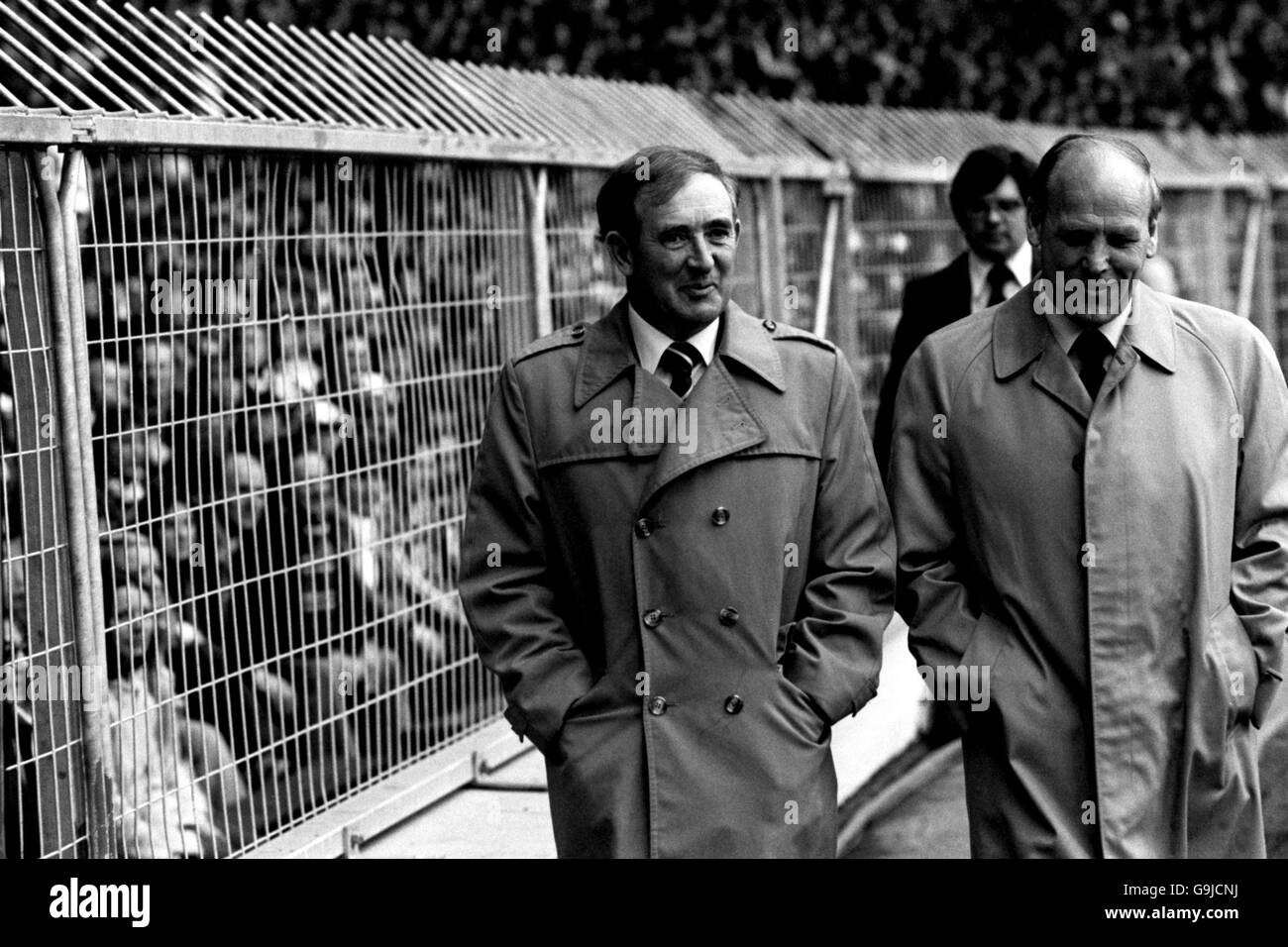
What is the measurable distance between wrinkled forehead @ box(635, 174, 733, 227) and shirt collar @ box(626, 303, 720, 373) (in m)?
0.23

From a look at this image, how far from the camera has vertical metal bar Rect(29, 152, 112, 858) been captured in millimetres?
4660

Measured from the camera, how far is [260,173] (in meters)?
5.82

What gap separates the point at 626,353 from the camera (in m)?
4.23

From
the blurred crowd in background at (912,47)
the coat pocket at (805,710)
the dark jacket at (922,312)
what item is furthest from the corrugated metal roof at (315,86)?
the coat pocket at (805,710)

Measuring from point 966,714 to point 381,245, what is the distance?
3000mm

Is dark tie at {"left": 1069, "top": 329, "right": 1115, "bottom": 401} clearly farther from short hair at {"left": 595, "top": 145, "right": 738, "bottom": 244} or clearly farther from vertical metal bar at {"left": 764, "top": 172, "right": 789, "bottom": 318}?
vertical metal bar at {"left": 764, "top": 172, "right": 789, "bottom": 318}

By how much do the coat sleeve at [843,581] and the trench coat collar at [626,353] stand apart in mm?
160

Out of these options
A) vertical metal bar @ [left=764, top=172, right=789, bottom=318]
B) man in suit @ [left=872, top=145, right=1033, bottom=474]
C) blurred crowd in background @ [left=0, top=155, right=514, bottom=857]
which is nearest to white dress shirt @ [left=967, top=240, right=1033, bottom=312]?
man in suit @ [left=872, top=145, right=1033, bottom=474]

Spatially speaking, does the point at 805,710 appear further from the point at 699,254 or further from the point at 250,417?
the point at 250,417

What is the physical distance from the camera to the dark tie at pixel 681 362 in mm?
4203

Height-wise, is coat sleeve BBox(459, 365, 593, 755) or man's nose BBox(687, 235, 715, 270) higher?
man's nose BBox(687, 235, 715, 270)

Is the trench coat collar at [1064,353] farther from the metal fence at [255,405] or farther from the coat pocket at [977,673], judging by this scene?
the metal fence at [255,405]
